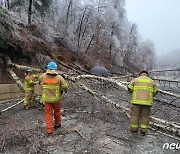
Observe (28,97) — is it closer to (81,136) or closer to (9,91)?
(9,91)

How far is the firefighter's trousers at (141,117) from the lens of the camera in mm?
5272

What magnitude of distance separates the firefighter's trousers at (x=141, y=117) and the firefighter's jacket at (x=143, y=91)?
153 mm

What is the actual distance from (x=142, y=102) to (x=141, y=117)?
0.35 metres

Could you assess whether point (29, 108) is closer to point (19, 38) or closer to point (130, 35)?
point (19, 38)

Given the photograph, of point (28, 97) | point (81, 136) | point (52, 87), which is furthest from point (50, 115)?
point (28, 97)

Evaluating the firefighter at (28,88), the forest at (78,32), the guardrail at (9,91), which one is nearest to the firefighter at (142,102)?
the firefighter at (28,88)

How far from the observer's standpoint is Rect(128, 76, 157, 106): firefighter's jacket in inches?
208

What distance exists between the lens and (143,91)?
17.4 feet

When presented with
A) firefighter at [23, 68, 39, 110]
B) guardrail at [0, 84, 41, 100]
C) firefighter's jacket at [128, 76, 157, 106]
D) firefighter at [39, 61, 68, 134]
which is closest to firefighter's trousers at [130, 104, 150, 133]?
firefighter's jacket at [128, 76, 157, 106]

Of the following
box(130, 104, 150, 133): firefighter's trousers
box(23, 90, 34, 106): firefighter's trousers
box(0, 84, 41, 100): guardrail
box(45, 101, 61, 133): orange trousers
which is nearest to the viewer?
box(45, 101, 61, 133): orange trousers

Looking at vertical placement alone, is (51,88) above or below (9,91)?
above

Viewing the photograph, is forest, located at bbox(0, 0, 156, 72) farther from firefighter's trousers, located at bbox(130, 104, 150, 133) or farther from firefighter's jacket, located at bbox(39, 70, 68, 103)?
firefighter's trousers, located at bbox(130, 104, 150, 133)

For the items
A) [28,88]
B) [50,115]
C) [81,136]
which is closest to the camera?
[81,136]

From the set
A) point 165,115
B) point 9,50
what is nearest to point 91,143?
point 165,115
